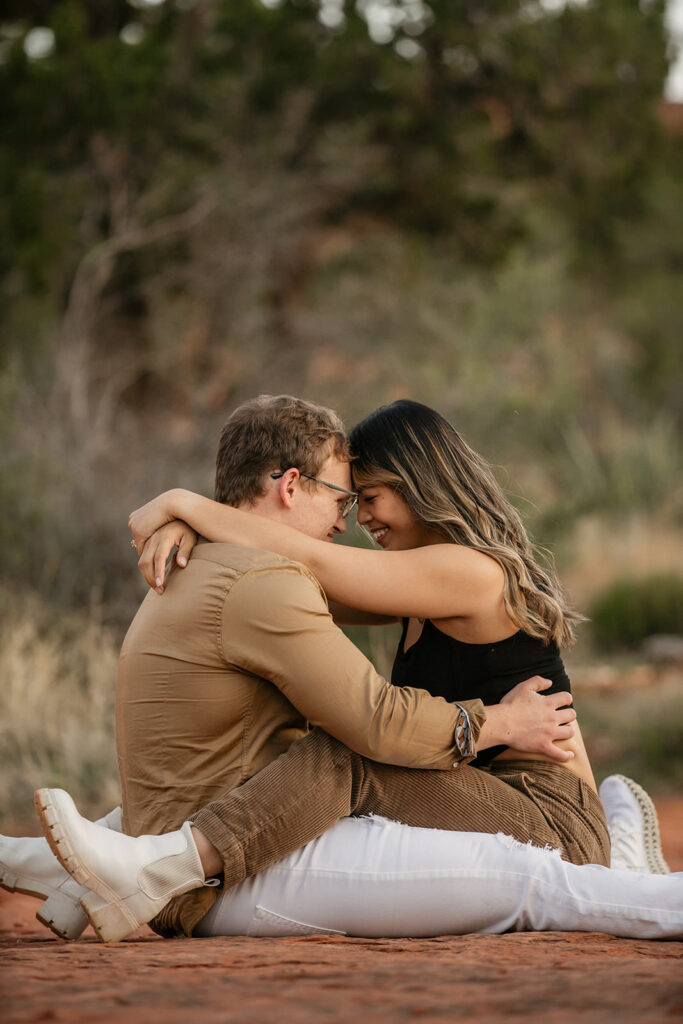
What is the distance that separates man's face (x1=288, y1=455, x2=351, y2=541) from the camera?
3166mm

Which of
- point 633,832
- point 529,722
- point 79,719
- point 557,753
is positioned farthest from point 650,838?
point 79,719

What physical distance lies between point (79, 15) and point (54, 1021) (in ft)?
33.9

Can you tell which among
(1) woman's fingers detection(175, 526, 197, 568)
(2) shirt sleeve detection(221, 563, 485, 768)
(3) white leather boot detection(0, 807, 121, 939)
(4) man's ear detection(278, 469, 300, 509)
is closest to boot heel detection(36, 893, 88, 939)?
(3) white leather boot detection(0, 807, 121, 939)

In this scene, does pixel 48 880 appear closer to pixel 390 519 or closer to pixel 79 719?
pixel 390 519

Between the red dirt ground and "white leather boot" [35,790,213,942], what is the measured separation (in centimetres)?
8

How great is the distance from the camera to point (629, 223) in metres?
24.7

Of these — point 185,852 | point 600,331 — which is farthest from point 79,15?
point 600,331

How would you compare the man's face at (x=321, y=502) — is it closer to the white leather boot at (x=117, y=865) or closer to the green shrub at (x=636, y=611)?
the white leather boot at (x=117, y=865)

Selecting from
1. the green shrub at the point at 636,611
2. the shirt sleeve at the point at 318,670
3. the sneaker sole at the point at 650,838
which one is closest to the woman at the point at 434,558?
the shirt sleeve at the point at 318,670

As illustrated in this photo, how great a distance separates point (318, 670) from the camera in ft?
9.04

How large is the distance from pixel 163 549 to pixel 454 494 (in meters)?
0.84

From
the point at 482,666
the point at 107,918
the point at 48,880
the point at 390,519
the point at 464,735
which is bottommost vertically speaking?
the point at 107,918

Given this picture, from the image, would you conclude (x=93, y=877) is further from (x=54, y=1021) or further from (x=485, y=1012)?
(x=485, y=1012)

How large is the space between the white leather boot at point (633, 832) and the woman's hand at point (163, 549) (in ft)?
5.12
